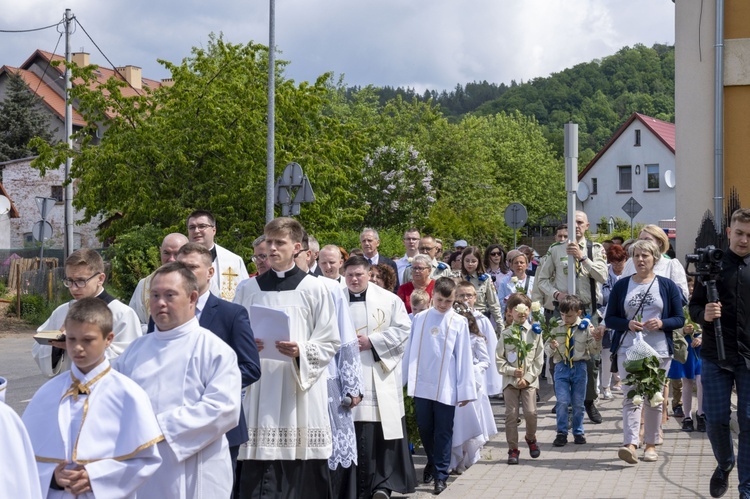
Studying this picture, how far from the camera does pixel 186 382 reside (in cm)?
531

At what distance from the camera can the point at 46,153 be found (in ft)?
89.3

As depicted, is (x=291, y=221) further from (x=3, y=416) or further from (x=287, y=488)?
(x=3, y=416)

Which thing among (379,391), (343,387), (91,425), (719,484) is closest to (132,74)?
(379,391)

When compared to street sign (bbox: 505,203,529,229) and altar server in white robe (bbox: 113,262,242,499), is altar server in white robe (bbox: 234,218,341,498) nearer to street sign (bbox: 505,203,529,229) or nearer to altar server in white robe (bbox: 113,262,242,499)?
altar server in white robe (bbox: 113,262,242,499)

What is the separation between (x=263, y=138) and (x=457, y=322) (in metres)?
18.4

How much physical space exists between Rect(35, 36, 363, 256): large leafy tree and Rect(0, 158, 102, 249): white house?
2699 centimetres

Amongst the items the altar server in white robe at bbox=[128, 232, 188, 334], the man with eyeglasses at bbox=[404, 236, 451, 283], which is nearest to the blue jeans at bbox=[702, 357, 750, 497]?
the altar server in white robe at bbox=[128, 232, 188, 334]

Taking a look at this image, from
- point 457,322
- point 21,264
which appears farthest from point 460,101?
point 457,322

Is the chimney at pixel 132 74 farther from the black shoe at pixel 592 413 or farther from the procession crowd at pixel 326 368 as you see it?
the black shoe at pixel 592 413

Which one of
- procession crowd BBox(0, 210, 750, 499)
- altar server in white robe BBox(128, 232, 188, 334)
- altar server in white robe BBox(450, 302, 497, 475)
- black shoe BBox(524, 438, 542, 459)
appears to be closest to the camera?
procession crowd BBox(0, 210, 750, 499)

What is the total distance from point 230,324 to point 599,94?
400 feet

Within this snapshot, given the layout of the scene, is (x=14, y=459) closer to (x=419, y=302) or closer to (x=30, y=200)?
(x=419, y=302)

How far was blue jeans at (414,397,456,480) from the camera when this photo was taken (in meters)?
9.31

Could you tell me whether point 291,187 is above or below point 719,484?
above
